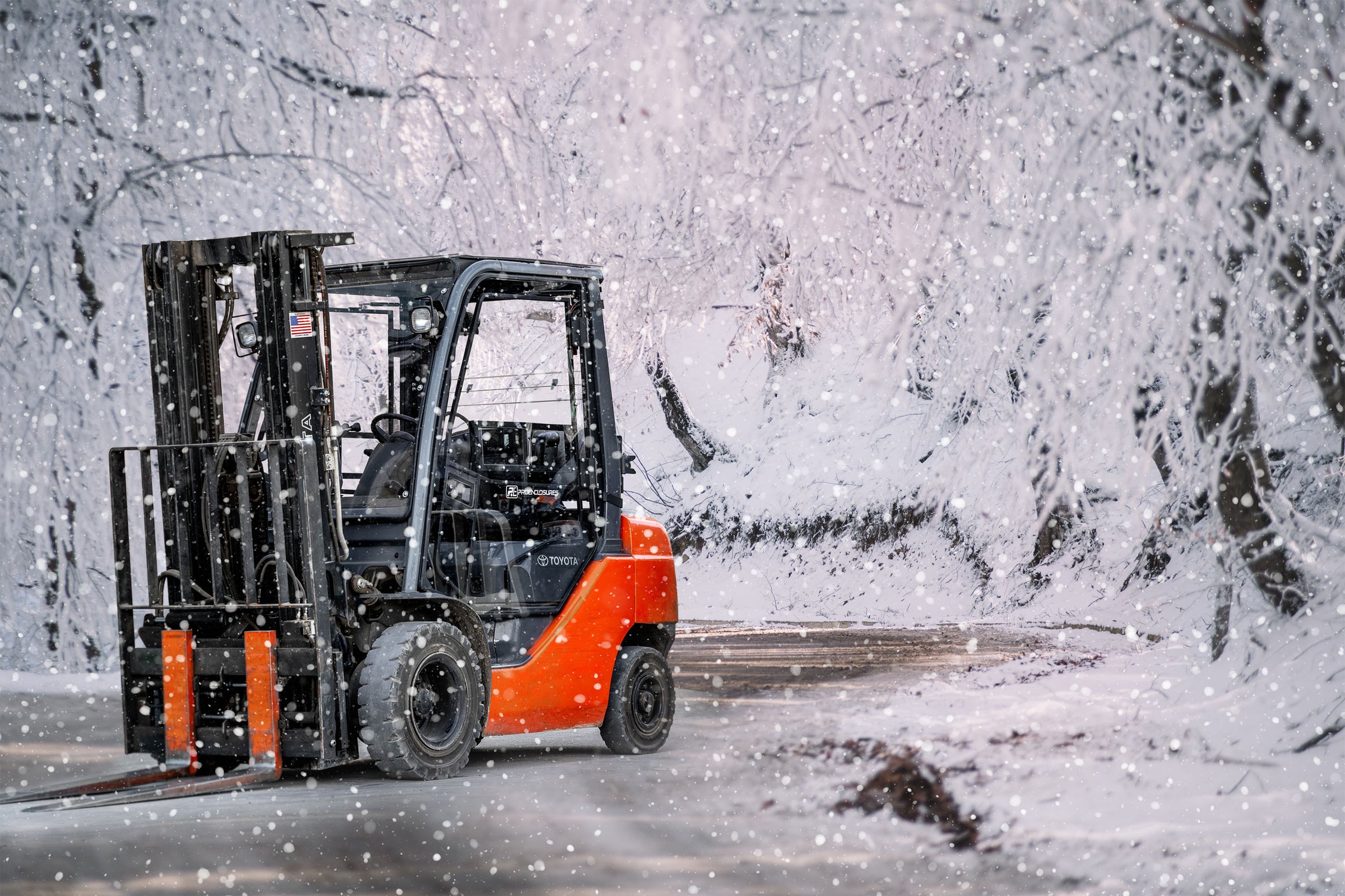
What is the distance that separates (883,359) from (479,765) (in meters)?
2.97

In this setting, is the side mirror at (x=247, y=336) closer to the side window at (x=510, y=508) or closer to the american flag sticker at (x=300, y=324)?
A: the american flag sticker at (x=300, y=324)

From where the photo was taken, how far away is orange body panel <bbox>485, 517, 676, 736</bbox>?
8086 mm

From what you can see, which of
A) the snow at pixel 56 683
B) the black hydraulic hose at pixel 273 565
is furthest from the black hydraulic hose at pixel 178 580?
the snow at pixel 56 683

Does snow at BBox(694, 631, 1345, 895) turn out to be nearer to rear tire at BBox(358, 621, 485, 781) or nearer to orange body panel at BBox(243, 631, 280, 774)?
rear tire at BBox(358, 621, 485, 781)

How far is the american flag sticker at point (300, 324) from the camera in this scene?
24.3 feet

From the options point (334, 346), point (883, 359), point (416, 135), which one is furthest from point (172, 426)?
point (334, 346)

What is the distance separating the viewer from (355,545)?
317 inches

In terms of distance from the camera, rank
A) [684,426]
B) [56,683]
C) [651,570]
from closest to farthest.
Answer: [651,570] < [56,683] < [684,426]

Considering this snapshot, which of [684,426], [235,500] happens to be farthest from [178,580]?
[684,426]

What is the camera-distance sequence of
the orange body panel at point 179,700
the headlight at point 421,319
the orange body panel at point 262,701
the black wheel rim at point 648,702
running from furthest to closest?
the black wheel rim at point 648,702 → the headlight at point 421,319 → the orange body panel at point 179,700 → the orange body panel at point 262,701

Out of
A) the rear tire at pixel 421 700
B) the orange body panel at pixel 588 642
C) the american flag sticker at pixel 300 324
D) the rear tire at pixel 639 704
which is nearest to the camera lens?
the rear tire at pixel 421 700

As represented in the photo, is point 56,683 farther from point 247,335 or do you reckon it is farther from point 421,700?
point 421,700

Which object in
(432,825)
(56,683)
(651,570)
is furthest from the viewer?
(56,683)

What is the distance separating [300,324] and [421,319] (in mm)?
604
